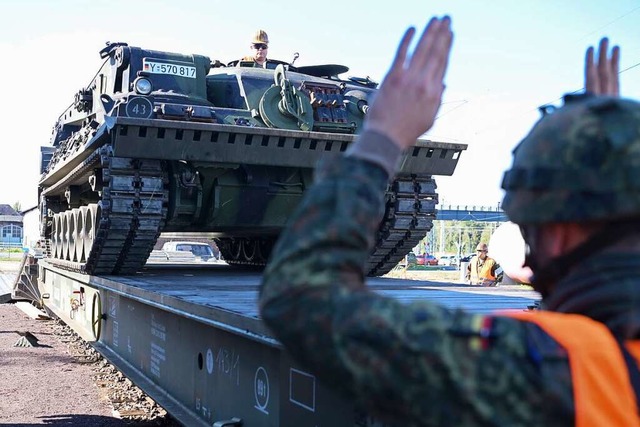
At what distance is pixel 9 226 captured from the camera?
263ft

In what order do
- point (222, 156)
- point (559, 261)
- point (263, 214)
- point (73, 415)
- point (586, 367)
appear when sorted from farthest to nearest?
point (263, 214) → point (222, 156) → point (73, 415) → point (559, 261) → point (586, 367)

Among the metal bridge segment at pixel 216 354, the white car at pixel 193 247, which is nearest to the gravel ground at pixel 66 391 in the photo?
the metal bridge segment at pixel 216 354

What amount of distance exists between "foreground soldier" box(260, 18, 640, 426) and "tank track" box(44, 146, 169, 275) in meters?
7.19

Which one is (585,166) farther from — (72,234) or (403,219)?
(72,234)

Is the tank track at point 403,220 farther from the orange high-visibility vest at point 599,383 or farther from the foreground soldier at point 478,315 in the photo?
the orange high-visibility vest at point 599,383

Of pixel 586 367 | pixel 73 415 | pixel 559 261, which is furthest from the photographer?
pixel 73 415

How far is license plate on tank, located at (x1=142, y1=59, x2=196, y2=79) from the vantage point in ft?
29.3

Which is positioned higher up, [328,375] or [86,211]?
[86,211]

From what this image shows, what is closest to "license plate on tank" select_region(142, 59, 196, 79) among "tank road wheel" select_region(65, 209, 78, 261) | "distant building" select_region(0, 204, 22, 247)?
"tank road wheel" select_region(65, 209, 78, 261)

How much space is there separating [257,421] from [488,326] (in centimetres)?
278

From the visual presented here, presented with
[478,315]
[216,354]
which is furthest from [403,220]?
[478,315]

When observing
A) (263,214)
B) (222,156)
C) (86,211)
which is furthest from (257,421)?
(86,211)

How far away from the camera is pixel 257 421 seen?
3.60m

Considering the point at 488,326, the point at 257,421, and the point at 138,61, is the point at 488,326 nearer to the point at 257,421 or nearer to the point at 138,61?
the point at 257,421
